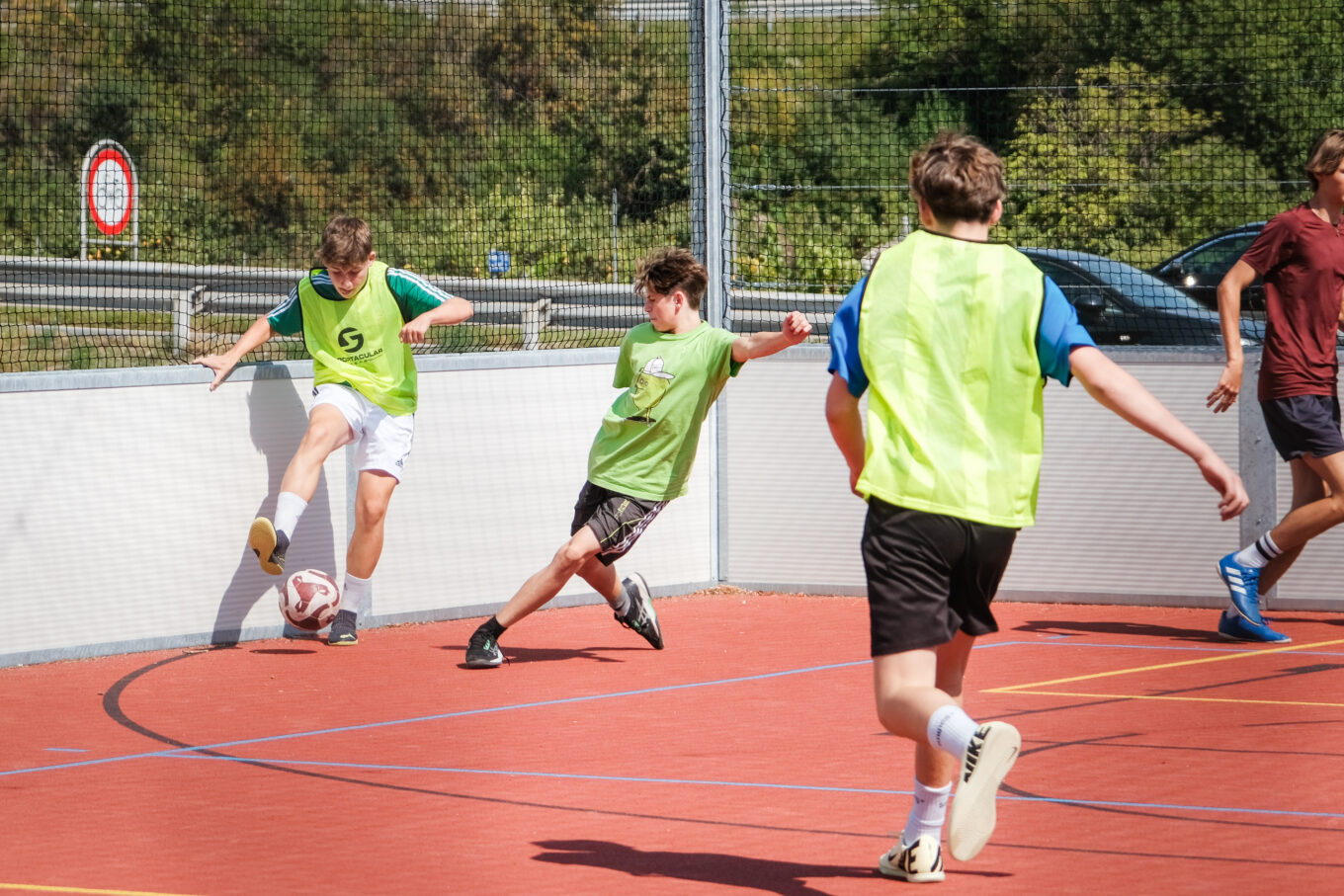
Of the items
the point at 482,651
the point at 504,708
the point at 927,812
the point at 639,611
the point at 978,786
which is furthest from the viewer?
the point at 639,611

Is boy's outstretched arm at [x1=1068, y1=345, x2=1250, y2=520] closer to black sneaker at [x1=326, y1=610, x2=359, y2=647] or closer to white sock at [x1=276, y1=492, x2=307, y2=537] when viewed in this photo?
white sock at [x1=276, y1=492, x2=307, y2=537]

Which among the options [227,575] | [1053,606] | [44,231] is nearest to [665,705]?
[227,575]

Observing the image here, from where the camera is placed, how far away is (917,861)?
436 cm

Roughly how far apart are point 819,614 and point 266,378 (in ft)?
10.1

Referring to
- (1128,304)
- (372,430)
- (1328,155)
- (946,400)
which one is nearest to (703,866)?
(946,400)

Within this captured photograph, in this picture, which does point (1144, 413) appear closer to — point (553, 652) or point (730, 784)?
point (730, 784)

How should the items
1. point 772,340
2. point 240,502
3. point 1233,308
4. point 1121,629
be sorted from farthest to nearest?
point 1121,629 < point 240,502 < point 1233,308 < point 772,340

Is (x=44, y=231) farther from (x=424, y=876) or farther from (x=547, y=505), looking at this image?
(x=424, y=876)

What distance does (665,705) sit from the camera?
686 centimetres

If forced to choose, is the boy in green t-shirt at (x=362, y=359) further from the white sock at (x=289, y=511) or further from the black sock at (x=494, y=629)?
the black sock at (x=494, y=629)

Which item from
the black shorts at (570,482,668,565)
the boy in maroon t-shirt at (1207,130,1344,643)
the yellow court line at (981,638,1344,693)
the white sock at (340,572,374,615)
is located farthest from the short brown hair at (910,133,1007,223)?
the white sock at (340,572,374,615)

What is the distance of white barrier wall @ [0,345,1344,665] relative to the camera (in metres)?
7.86

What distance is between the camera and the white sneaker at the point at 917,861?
14.3ft

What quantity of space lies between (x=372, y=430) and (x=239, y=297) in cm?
165
